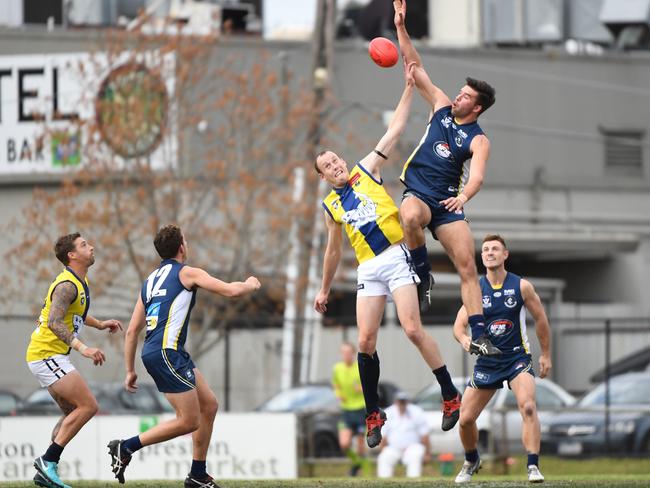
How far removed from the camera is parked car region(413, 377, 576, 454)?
20719 mm

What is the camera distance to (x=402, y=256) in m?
12.0

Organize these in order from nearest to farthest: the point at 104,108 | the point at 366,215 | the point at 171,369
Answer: the point at 171,369
the point at 366,215
the point at 104,108

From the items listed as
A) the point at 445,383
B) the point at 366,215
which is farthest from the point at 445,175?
the point at 445,383

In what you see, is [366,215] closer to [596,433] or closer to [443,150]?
[443,150]

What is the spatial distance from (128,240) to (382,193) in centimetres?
1405

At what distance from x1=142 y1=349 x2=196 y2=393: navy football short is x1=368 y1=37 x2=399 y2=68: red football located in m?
2.96

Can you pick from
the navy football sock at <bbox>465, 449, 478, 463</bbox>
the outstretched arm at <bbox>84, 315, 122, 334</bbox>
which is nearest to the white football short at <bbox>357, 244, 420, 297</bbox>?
the navy football sock at <bbox>465, 449, 478, 463</bbox>

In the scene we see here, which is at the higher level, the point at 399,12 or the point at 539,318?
the point at 399,12

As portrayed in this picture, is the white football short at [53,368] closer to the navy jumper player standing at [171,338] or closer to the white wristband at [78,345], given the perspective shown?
the white wristband at [78,345]

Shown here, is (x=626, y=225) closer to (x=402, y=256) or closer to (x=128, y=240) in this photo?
(x=128, y=240)

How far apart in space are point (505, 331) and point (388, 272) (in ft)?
5.88

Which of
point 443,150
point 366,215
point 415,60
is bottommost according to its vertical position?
point 366,215

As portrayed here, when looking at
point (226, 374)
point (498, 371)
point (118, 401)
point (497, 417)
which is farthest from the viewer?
point (226, 374)

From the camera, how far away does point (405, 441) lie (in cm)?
2064
